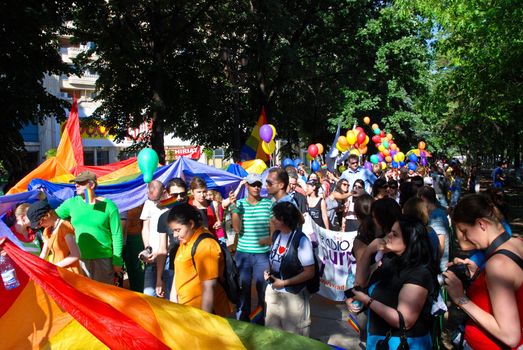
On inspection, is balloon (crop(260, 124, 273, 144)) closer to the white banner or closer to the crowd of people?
the crowd of people

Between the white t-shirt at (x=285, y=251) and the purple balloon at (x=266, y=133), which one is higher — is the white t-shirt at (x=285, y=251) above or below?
below

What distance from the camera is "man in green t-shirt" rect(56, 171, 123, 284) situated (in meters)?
5.23

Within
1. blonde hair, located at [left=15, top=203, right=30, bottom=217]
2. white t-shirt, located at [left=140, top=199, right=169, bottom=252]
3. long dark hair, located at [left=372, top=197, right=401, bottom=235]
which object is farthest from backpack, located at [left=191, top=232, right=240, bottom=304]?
blonde hair, located at [left=15, top=203, right=30, bottom=217]

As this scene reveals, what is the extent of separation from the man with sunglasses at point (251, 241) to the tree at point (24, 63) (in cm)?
901

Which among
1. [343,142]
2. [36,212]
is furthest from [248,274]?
[343,142]

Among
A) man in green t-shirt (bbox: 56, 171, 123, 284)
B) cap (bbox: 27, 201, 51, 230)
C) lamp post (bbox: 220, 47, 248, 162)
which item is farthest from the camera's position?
lamp post (bbox: 220, 47, 248, 162)

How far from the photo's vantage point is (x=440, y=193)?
11586mm

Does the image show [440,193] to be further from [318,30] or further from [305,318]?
[318,30]

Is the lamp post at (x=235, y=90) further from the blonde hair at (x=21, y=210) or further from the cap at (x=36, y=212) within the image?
the cap at (x=36, y=212)

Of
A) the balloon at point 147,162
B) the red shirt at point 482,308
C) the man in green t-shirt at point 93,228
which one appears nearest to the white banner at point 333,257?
the balloon at point 147,162

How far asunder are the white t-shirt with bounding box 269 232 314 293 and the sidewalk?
5.85ft

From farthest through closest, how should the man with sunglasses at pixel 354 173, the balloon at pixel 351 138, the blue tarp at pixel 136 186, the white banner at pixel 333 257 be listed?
the balloon at pixel 351 138, the man with sunglasses at pixel 354 173, the blue tarp at pixel 136 186, the white banner at pixel 333 257

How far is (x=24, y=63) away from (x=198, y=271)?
11.2 meters

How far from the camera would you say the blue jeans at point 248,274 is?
504 cm
